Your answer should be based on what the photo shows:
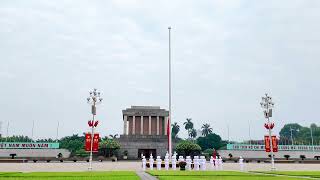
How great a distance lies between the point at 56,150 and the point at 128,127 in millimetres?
16433

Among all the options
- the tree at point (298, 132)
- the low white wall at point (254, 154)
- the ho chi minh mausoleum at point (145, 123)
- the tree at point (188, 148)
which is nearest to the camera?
Answer: the tree at point (188, 148)

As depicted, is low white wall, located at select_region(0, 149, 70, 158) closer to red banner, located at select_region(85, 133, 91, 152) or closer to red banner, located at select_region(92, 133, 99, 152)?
red banner, located at select_region(85, 133, 91, 152)

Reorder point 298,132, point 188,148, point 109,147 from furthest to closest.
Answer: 1. point 298,132
2. point 109,147
3. point 188,148

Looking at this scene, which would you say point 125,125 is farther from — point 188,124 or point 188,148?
point 188,124

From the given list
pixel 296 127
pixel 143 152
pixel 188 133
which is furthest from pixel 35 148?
pixel 296 127

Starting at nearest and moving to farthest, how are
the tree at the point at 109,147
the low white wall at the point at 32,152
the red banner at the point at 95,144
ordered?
the red banner at the point at 95,144 → the tree at the point at 109,147 → the low white wall at the point at 32,152

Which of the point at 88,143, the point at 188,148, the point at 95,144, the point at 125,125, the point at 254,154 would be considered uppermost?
the point at 125,125

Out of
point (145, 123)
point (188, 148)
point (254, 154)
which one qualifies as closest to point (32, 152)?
point (145, 123)

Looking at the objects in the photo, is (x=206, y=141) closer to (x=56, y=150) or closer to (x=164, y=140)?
(x=164, y=140)

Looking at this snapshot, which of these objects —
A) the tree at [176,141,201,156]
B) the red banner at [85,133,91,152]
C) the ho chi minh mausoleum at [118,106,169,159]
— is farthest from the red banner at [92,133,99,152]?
the ho chi minh mausoleum at [118,106,169,159]

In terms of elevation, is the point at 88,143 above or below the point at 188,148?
above

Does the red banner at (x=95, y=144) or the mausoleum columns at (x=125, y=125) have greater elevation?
the mausoleum columns at (x=125, y=125)

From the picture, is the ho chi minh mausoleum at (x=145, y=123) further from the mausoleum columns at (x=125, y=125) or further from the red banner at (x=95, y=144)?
the red banner at (x=95, y=144)

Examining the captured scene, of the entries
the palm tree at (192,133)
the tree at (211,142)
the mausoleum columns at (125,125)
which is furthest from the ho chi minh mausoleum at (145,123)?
the palm tree at (192,133)
